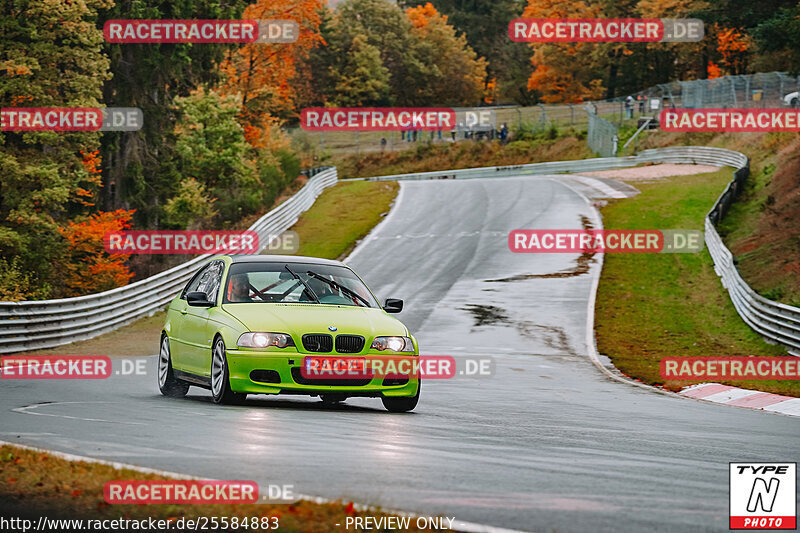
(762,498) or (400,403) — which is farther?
(400,403)

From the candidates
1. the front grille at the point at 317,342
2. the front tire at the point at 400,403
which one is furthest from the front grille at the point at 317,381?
the front tire at the point at 400,403

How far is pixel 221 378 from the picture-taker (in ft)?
35.8

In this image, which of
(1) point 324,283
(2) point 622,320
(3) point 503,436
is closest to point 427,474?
(3) point 503,436

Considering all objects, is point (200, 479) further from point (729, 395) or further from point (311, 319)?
point (729, 395)

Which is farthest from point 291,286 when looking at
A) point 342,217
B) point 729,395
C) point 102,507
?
point 342,217

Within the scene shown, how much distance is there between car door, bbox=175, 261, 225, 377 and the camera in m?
11.4

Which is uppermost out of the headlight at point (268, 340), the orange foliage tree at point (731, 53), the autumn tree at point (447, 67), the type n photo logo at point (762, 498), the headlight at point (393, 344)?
the autumn tree at point (447, 67)

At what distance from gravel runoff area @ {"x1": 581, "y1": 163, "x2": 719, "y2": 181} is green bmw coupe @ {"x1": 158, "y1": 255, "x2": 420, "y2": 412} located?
1831 inches

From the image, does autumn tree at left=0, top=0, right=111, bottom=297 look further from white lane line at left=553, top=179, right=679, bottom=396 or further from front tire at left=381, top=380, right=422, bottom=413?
front tire at left=381, top=380, right=422, bottom=413

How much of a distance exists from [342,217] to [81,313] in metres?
24.3

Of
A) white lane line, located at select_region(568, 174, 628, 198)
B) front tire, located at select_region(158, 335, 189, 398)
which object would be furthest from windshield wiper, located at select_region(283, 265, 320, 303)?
white lane line, located at select_region(568, 174, 628, 198)

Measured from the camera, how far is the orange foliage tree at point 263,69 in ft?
229

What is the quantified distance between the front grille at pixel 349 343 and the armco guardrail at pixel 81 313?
13034mm

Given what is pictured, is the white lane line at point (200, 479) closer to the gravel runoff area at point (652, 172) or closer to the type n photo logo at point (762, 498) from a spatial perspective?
the type n photo logo at point (762, 498)
